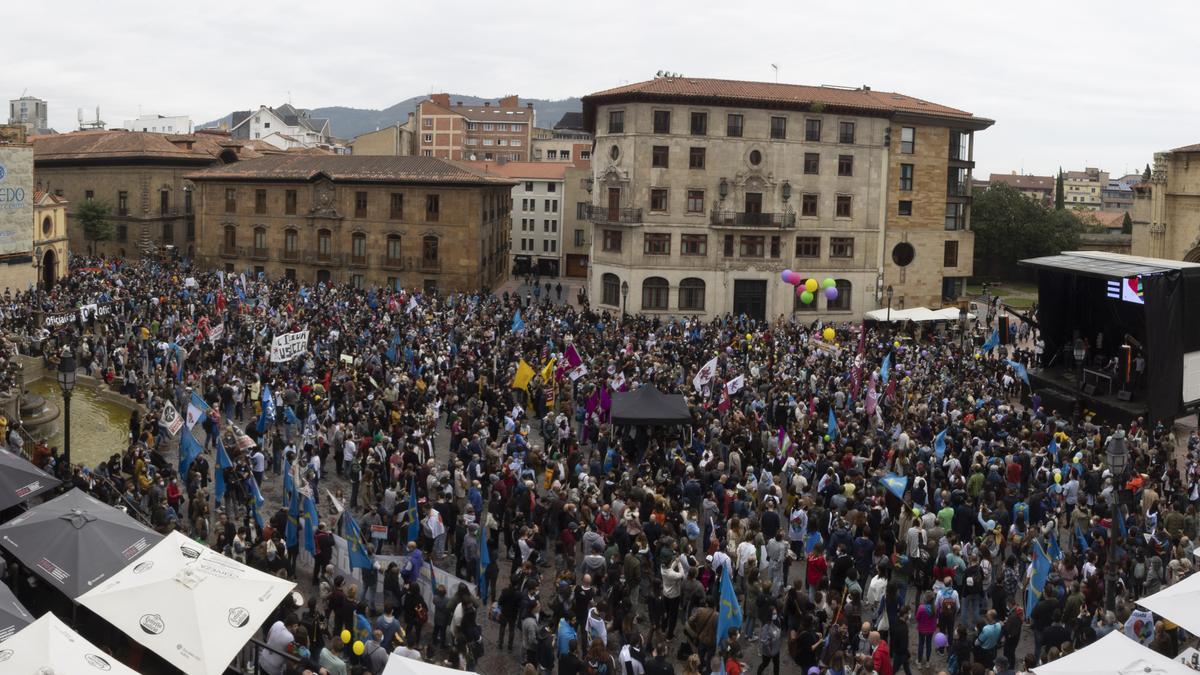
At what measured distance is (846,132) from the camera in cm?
5666

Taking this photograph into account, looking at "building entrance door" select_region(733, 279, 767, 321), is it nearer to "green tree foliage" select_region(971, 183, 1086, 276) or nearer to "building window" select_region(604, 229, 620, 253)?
"building window" select_region(604, 229, 620, 253)

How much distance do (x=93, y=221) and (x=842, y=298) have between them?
164 feet

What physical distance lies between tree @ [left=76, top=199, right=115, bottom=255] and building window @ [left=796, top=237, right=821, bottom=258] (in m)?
46.8

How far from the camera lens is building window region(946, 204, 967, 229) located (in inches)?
2387

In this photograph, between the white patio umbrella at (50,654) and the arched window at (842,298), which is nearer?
the white patio umbrella at (50,654)

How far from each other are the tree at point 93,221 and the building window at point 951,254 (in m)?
54.3

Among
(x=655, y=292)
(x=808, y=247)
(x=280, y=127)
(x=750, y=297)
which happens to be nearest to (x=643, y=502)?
(x=655, y=292)

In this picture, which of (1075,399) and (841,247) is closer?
(1075,399)

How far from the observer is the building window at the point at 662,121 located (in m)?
54.4

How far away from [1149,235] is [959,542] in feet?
171

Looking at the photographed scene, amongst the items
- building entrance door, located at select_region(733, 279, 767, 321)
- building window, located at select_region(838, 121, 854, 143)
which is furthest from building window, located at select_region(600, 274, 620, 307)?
building window, located at select_region(838, 121, 854, 143)

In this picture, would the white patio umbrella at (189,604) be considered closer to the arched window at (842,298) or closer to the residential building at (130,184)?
the arched window at (842,298)

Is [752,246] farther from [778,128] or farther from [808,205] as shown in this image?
[778,128]

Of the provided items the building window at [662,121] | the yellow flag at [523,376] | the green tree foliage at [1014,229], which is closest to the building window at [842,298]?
the building window at [662,121]
